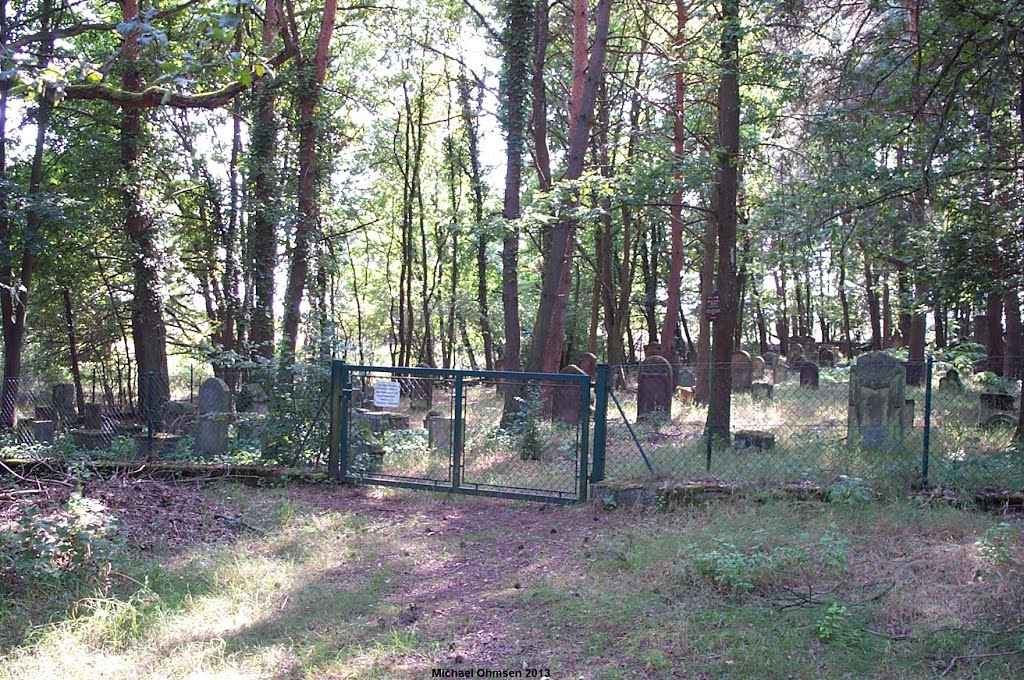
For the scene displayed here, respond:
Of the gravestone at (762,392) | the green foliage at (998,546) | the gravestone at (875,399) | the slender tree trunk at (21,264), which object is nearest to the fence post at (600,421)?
the gravestone at (875,399)

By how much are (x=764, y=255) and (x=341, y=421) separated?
9.26m

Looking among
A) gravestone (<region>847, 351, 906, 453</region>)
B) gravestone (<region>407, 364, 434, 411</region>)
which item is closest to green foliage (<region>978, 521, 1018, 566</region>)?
gravestone (<region>847, 351, 906, 453</region>)

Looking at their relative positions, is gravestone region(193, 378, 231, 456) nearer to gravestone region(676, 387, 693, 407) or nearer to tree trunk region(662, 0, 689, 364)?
tree trunk region(662, 0, 689, 364)

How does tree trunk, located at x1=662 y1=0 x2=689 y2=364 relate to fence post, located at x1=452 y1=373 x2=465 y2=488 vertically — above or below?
above

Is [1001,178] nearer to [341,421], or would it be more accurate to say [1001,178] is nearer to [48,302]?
[341,421]

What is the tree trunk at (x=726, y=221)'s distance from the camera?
10.9 metres

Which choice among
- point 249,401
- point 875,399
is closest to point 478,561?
point 875,399

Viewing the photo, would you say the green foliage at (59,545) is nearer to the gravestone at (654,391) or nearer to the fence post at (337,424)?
the fence post at (337,424)

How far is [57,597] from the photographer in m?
5.36

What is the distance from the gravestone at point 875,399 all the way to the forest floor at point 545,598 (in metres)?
2.63

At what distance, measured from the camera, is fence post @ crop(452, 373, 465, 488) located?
8.90 metres

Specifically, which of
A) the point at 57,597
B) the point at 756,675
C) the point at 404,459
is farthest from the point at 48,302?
the point at 756,675

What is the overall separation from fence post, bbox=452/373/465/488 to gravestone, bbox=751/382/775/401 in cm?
1087

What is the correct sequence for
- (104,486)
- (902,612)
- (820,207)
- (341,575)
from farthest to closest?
1. (820,207)
2. (104,486)
3. (341,575)
4. (902,612)
